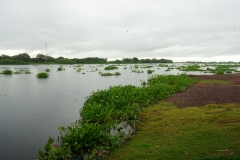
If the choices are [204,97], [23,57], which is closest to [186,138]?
[204,97]

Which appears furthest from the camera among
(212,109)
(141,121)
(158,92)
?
(158,92)

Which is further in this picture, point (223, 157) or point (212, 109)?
point (212, 109)

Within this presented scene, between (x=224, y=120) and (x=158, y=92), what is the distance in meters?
9.99

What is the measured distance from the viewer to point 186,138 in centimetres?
838

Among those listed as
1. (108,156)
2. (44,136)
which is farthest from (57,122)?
(108,156)

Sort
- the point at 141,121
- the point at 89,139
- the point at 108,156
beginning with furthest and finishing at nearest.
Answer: the point at 141,121, the point at 89,139, the point at 108,156

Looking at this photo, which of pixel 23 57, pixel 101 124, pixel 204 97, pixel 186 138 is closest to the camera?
pixel 186 138

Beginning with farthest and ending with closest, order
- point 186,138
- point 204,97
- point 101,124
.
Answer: point 204,97, point 101,124, point 186,138

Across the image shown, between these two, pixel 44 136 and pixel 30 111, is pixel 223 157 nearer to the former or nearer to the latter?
pixel 44 136

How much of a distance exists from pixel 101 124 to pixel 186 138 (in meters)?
5.17

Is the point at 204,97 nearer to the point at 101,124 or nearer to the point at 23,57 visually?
the point at 101,124

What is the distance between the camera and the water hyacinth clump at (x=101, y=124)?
8352mm

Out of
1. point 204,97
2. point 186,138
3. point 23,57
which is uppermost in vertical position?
point 23,57

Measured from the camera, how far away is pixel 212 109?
13086 mm
